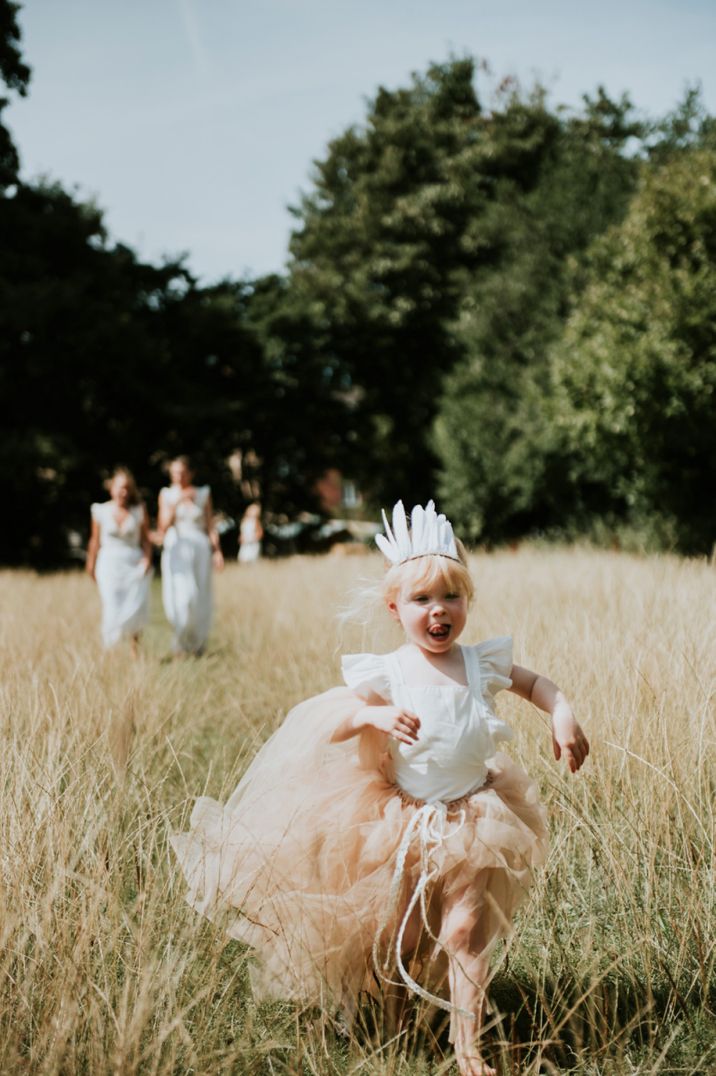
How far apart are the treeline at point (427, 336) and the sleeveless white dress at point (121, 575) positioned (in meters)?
8.72

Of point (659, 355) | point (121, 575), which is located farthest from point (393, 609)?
point (659, 355)

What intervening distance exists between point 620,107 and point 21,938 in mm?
26871

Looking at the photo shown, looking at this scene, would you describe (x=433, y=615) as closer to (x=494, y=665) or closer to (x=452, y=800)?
(x=494, y=665)

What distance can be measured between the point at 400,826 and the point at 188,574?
750 cm

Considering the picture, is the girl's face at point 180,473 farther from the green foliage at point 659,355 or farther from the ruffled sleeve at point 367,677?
the green foliage at point 659,355

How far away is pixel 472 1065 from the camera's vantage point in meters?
2.31

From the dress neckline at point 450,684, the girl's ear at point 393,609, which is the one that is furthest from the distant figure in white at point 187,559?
the dress neckline at point 450,684

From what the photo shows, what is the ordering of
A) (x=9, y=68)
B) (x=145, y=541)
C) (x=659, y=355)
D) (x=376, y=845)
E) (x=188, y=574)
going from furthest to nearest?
(x=9, y=68), (x=659, y=355), (x=188, y=574), (x=145, y=541), (x=376, y=845)

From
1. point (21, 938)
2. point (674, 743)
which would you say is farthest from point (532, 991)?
point (21, 938)

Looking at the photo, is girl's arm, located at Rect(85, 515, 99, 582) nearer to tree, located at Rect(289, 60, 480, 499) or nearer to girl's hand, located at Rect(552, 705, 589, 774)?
girl's hand, located at Rect(552, 705, 589, 774)

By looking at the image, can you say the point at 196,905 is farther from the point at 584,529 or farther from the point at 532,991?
the point at 584,529

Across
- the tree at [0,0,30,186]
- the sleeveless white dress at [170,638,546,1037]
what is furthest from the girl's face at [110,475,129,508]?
the tree at [0,0,30,186]

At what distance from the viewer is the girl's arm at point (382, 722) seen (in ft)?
8.11

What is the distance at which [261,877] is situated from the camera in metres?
2.69
